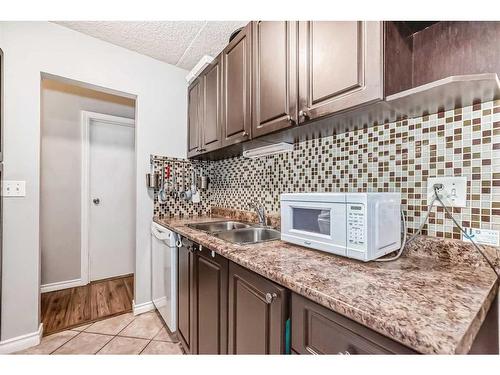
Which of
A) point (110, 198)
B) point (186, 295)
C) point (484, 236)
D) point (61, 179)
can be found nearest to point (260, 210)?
point (186, 295)

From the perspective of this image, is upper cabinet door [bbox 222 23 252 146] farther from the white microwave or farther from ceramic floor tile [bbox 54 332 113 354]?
ceramic floor tile [bbox 54 332 113 354]

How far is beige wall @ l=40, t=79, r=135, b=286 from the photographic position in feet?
7.79

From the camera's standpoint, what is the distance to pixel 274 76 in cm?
124

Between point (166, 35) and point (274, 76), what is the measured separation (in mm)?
1132

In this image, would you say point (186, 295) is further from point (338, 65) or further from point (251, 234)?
point (338, 65)

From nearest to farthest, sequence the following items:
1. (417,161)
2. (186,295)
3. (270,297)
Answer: (270,297) < (417,161) < (186,295)

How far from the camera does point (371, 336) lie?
0.53 meters

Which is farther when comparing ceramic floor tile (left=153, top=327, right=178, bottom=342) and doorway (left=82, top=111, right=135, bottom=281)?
doorway (left=82, top=111, right=135, bottom=281)

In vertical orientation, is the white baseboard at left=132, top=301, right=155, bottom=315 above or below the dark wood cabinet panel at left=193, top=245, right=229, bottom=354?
below

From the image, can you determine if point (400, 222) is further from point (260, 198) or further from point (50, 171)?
point (50, 171)

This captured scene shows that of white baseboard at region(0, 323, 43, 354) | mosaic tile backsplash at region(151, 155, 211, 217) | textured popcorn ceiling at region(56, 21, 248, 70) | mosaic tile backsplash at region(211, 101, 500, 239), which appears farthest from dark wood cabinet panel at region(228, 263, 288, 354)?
textured popcorn ceiling at region(56, 21, 248, 70)

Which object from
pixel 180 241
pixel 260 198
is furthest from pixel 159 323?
pixel 260 198

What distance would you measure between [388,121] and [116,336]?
2271 millimetres

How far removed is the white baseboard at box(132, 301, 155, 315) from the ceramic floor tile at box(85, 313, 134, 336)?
5cm
